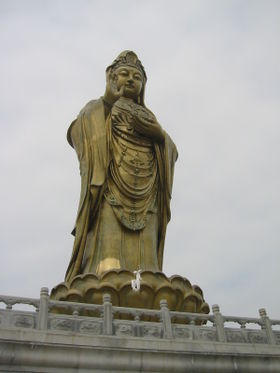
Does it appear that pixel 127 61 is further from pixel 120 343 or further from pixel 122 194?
pixel 120 343

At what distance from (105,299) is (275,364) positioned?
2203mm

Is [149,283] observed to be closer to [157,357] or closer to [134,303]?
[134,303]

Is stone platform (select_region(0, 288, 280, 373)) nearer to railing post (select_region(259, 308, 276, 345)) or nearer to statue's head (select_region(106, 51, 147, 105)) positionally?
railing post (select_region(259, 308, 276, 345))

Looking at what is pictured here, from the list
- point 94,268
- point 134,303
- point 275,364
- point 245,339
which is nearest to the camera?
point 275,364

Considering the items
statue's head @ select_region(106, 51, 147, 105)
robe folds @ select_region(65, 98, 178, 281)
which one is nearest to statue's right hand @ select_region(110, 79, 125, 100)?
statue's head @ select_region(106, 51, 147, 105)

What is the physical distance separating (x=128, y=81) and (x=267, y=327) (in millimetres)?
6265

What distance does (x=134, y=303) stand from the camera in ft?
24.8

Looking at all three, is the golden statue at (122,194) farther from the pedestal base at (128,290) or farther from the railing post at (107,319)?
the railing post at (107,319)

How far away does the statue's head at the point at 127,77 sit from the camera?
1110 cm

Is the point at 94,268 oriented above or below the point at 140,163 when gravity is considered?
below

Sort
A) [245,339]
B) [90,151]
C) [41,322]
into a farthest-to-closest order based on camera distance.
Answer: [90,151] → [245,339] → [41,322]

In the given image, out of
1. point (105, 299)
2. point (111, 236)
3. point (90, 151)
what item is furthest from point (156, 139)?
point (105, 299)

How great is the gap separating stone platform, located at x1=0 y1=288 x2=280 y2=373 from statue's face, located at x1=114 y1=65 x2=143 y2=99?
584 cm

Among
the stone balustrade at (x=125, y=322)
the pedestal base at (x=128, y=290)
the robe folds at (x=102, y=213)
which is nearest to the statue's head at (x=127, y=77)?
the robe folds at (x=102, y=213)
